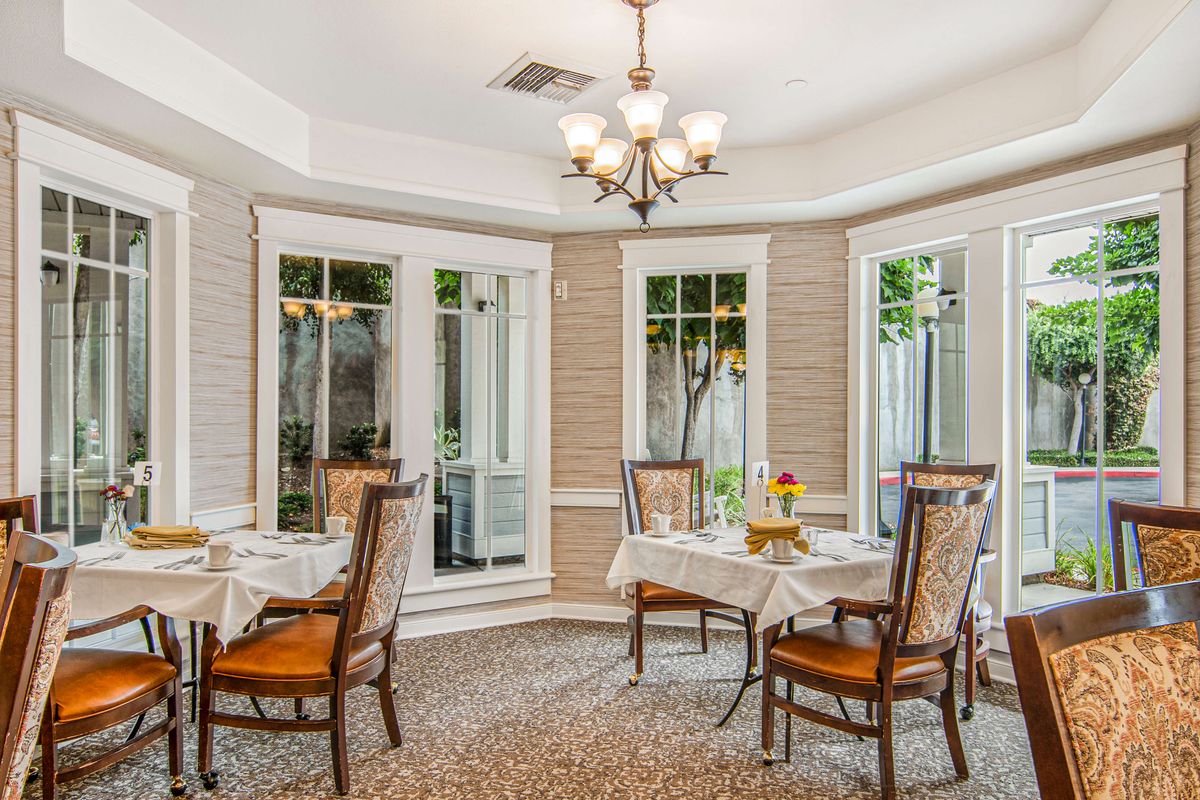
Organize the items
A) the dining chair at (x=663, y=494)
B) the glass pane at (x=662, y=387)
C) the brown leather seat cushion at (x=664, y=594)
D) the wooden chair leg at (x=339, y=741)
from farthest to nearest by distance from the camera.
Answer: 1. the glass pane at (x=662, y=387)
2. the dining chair at (x=663, y=494)
3. the brown leather seat cushion at (x=664, y=594)
4. the wooden chair leg at (x=339, y=741)

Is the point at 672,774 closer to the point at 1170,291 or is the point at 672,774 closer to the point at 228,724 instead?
the point at 228,724

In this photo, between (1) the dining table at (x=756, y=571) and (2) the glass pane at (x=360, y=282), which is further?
(2) the glass pane at (x=360, y=282)

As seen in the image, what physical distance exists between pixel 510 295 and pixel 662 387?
46.4 inches

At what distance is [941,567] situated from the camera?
2541mm

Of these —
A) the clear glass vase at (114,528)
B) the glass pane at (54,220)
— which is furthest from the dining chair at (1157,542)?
the glass pane at (54,220)

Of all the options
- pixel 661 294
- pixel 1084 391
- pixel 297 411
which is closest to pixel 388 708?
pixel 297 411

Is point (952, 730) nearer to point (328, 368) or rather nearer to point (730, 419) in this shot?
point (730, 419)

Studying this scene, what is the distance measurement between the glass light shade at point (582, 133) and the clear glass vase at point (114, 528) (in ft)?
7.56

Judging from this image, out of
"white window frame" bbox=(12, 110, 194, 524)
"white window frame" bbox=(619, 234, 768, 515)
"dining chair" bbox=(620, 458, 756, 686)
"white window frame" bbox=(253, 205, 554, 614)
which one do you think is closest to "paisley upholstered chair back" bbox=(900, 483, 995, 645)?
"dining chair" bbox=(620, 458, 756, 686)

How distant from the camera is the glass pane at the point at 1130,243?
3.38m

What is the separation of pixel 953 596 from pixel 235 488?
3.53 meters

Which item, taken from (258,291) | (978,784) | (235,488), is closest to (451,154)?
(258,291)

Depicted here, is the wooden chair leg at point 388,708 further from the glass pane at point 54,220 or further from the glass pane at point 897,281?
the glass pane at point 897,281

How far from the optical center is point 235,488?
4.12 meters
